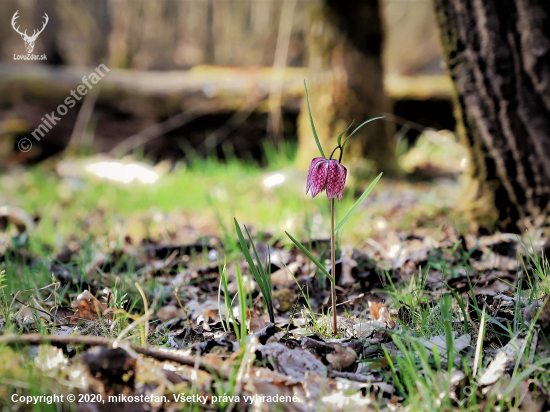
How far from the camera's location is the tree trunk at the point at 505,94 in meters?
1.90

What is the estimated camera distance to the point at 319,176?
109 centimetres

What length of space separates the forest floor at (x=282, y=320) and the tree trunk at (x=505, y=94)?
235mm

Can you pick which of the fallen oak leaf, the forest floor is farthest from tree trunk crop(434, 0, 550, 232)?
the fallen oak leaf

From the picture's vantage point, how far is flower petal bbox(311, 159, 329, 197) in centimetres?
109

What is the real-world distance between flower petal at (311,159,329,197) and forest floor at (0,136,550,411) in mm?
306

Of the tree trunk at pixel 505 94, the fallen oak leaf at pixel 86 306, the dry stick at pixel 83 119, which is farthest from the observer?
the dry stick at pixel 83 119

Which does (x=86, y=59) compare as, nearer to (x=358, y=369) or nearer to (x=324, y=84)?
(x=324, y=84)

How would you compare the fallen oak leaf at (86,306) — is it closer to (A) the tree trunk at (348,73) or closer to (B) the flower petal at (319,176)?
(B) the flower petal at (319,176)

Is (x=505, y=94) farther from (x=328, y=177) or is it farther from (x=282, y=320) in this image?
(x=282, y=320)

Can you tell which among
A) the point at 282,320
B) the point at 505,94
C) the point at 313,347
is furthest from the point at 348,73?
the point at 313,347

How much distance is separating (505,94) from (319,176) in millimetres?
1412

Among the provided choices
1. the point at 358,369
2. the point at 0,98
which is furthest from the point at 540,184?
the point at 0,98

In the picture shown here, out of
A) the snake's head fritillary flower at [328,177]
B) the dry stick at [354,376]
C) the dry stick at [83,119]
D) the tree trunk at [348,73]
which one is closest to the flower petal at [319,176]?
the snake's head fritillary flower at [328,177]

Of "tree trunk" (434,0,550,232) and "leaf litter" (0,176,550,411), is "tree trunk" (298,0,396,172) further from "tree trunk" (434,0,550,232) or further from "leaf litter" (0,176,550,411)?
"leaf litter" (0,176,550,411)
